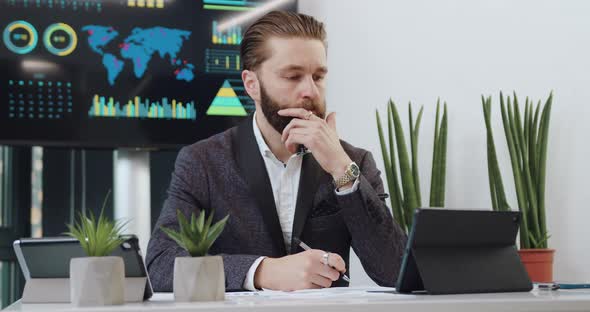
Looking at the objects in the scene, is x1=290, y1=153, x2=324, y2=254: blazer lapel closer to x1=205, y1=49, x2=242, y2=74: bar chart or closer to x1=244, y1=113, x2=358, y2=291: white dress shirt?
x1=244, y1=113, x2=358, y2=291: white dress shirt

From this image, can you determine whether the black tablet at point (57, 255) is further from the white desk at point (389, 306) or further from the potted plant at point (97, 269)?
the white desk at point (389, 306)

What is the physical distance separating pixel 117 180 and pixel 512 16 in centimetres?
199

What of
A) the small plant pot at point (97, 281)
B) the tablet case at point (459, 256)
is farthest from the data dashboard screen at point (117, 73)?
the small plant pot at point (97, 281)

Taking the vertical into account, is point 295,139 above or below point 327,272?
above

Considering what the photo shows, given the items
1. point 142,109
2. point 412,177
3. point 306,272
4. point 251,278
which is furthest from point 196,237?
point 142,109

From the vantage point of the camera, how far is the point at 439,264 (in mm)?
1619

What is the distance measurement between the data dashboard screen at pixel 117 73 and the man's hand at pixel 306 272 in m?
1.86

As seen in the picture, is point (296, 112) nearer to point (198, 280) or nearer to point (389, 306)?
point (198, 280)

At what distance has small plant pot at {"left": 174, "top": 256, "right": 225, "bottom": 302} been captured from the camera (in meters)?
1.39

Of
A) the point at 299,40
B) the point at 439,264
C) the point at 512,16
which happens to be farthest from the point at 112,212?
the point at 439,264

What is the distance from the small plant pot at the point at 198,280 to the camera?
139 centimetres

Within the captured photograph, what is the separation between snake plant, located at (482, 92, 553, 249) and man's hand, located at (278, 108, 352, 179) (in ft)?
2.48

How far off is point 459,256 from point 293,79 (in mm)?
1096

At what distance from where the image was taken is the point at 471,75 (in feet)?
10.9
